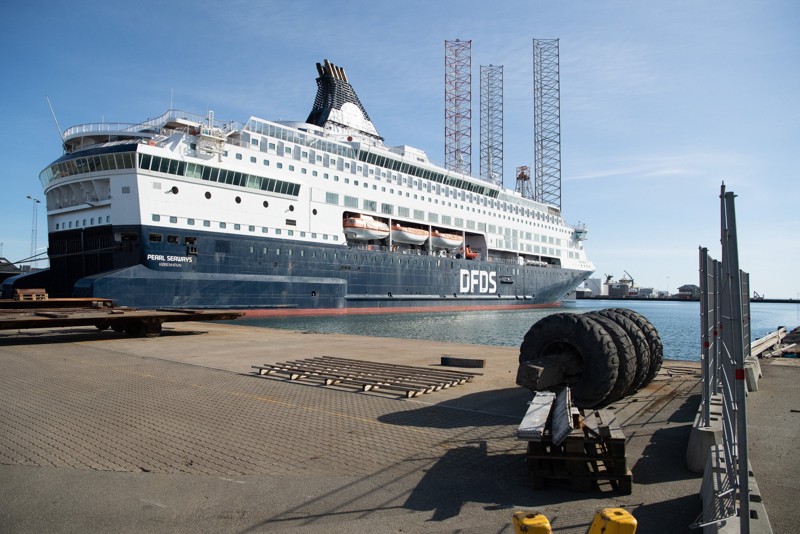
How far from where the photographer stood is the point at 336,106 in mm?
43406

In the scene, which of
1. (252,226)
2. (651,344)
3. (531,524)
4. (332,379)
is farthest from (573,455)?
(252,226)

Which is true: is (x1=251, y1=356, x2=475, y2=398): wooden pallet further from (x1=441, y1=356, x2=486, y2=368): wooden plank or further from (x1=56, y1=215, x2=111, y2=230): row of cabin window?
(x1=56, y1=215, x2=111, y2=230): row of cabin window

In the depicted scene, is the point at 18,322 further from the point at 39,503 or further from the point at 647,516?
the point at 647,516

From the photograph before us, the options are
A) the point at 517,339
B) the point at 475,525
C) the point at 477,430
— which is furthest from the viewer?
the point at 517,339

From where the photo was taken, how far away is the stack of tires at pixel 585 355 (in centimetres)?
619

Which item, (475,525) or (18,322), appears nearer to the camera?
(475,525)

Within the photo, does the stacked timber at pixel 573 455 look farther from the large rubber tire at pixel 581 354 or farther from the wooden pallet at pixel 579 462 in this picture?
the large rubber tire at pixel 581 354

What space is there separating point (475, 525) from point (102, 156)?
28779 millimetres

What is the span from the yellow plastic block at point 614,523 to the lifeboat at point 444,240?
4160 cm

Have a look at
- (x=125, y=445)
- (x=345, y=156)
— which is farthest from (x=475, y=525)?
(x=345, y=156)

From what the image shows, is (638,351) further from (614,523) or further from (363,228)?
(363,228)

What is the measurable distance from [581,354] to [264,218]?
2704cm

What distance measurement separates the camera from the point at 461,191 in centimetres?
4834

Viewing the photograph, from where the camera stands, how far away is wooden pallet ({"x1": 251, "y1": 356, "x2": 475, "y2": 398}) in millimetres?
8539
